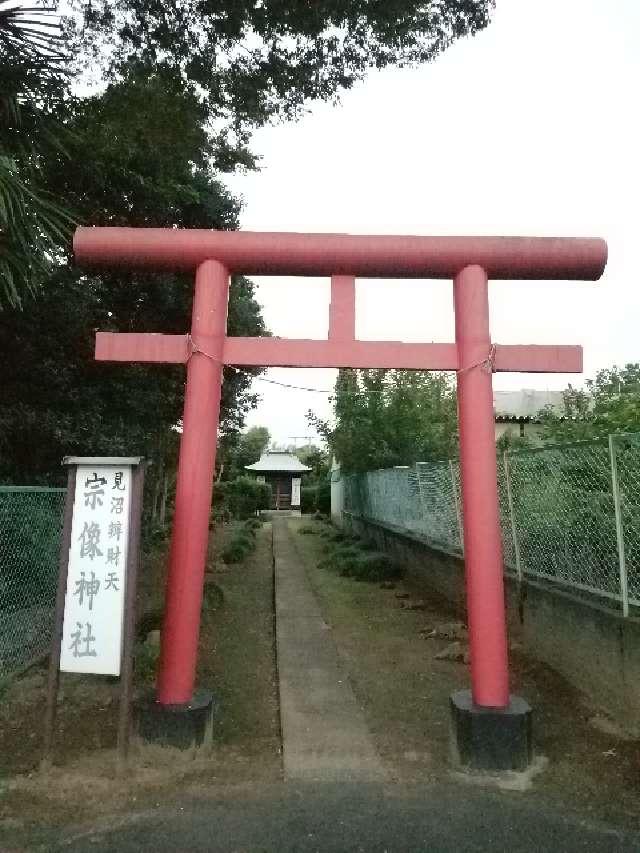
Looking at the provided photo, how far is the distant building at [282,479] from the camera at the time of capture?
38.9 m

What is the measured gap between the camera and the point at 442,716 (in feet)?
15.4

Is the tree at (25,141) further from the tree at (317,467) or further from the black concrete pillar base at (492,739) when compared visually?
the tree at (317,467)

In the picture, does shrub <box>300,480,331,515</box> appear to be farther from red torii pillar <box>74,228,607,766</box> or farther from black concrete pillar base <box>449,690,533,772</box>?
black concrete pillar base <box>449,690,533,772</box>

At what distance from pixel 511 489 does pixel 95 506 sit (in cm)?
433

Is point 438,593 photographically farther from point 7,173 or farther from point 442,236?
point 7,173

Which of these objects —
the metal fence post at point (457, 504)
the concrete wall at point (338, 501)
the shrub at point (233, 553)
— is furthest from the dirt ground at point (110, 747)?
the concrete wall at point (338, 501)

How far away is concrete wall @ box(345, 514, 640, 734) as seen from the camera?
423 centimetres

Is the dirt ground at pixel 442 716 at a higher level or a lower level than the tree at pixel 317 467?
lower

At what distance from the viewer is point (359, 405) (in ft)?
54.2

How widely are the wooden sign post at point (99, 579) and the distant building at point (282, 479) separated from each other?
114ft

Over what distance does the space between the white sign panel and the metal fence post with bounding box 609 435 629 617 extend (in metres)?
3.35

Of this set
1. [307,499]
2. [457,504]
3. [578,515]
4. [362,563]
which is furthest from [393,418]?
[307,499]

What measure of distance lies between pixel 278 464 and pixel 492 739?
120 ft

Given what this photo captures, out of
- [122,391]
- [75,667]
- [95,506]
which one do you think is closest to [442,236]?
[95,506]
